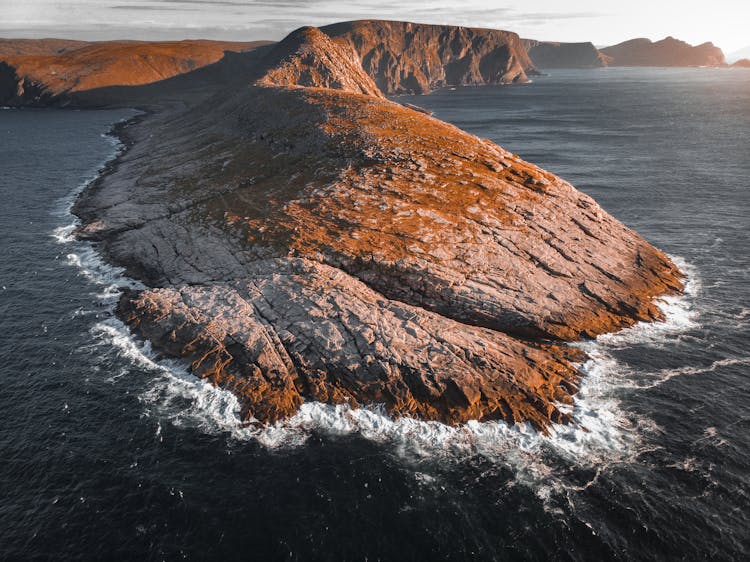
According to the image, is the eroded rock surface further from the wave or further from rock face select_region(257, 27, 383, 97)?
rock face select_region(257, 27, 383, 97)

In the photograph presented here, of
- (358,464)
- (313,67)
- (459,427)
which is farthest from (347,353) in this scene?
(313,67)

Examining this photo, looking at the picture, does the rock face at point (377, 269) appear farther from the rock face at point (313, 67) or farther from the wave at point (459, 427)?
the rock face at point (313, 67)

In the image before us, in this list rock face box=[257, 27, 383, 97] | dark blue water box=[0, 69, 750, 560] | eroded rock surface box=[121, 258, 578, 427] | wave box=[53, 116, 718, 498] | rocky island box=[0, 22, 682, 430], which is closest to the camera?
dark blue water box=[0, 69, 750, 560]

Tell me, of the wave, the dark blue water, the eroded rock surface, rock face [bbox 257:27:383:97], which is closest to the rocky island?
the eroded rock surface

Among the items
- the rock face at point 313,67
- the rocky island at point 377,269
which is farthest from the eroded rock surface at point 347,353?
the rock face at point 313,67

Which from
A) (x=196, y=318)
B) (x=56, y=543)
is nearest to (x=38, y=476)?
(x=56, y=543)
